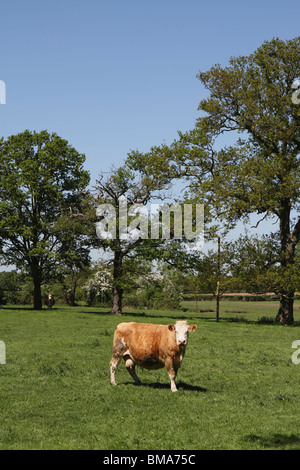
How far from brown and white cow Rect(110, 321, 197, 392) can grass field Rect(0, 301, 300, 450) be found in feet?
2.13

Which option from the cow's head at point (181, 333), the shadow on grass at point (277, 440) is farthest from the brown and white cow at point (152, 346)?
the shadow on grass at point (277, 440)

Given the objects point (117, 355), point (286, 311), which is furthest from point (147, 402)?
point (286, 311)

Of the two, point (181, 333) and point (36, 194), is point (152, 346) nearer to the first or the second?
point (181, 333)

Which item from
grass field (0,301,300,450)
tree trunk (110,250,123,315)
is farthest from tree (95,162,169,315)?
grass field (0,301,300,450)

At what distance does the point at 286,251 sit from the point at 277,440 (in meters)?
33.3

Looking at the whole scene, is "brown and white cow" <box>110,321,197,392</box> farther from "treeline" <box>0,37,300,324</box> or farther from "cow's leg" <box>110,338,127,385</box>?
"treeline" <box>0,37,300,324</box>

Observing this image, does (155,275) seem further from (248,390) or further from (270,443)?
(270,443)

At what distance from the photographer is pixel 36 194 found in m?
52.9

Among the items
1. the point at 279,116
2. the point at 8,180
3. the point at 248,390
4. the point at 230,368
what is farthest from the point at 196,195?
the point at 248,390

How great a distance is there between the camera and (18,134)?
55.1 m

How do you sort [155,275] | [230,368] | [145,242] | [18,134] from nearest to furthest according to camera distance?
[230,368] → [145,242] → [155,275] → [18,134]

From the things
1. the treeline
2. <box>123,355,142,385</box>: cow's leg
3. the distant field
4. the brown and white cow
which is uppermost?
the treeline

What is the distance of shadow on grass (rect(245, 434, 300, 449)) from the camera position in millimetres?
9586

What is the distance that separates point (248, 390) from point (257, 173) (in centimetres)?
2777
